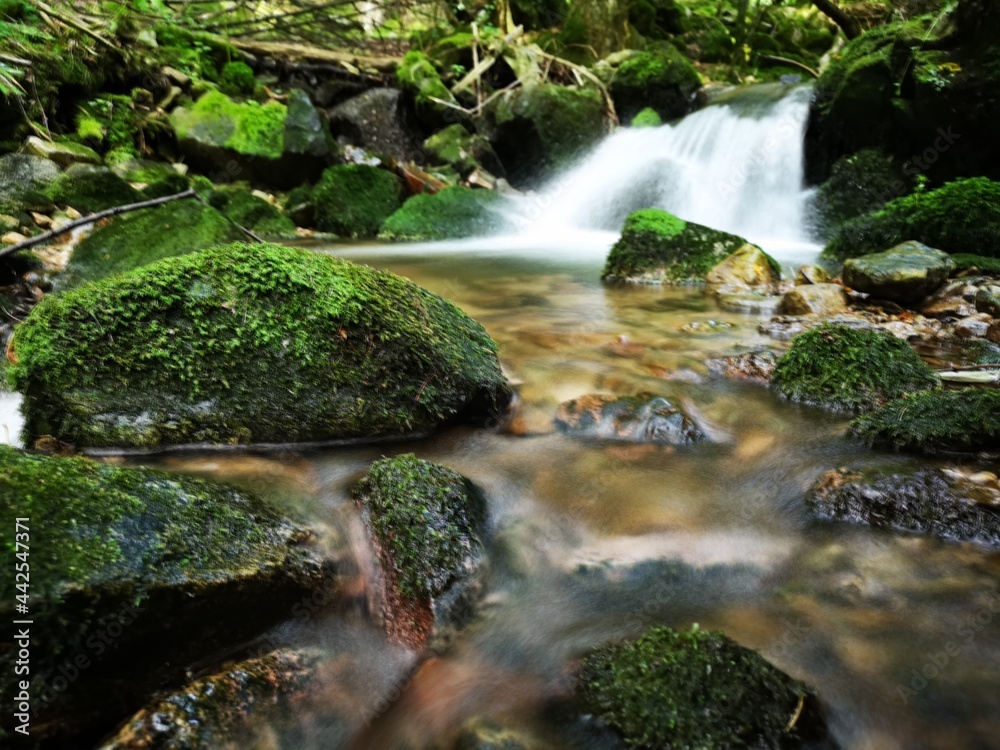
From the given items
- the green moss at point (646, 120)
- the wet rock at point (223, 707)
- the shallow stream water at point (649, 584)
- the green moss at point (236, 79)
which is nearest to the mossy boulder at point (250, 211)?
the green moss at point (236, 79)

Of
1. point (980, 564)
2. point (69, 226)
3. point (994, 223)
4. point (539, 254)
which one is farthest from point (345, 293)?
point (994, 223)

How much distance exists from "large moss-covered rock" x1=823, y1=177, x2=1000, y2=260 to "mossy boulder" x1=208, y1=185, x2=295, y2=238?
8595 millimetres

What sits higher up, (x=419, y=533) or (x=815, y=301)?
(x=815, y=301)

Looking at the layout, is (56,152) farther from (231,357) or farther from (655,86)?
(655,86)

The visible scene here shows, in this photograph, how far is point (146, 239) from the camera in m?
4.67

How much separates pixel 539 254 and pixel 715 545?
7141mm

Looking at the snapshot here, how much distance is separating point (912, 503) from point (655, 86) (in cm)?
1423

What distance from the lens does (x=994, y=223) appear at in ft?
21.6

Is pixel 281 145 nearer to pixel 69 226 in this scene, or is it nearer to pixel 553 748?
pixel 69 226

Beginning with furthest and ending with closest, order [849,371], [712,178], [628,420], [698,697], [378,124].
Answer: [378,124] < [712,178] < [849,371] < [628,420] < [698,697]

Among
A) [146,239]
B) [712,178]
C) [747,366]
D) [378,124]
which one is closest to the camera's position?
[747,366]

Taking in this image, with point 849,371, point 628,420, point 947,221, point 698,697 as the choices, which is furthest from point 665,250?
point 698,697

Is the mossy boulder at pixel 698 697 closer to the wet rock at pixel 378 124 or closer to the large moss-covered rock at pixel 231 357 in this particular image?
the large moss-covered rock at pixel 231 357

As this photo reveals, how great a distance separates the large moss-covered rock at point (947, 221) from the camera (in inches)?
261
